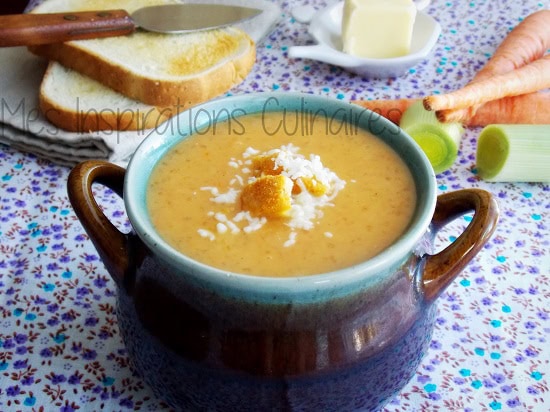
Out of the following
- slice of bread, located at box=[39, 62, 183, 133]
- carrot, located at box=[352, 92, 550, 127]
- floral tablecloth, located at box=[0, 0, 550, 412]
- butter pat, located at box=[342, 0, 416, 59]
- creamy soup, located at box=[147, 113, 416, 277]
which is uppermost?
creamy soup, located at box=[147, 113, 416, 277]

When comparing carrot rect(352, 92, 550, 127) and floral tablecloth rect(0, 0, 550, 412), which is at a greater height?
carrot rect(352, 92, 550, 127)

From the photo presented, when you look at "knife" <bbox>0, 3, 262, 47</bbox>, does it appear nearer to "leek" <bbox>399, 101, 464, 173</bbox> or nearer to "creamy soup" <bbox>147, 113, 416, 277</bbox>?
"leek" <bbox>399, 101, 464, 173</bbox>

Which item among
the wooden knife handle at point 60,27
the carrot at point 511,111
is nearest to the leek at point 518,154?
the carrot at point 511,111

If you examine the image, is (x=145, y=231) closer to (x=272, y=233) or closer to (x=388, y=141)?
(x=272, y=233)

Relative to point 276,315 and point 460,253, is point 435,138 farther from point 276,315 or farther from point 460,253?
point 276,315

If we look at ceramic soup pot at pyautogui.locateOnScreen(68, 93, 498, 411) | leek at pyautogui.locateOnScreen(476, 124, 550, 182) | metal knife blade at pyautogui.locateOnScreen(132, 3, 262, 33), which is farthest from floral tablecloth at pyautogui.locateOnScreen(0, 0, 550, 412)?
metal knife blade at pyautogui.locateOnScreen(132, 3, 262, 33)
